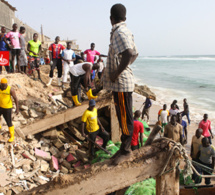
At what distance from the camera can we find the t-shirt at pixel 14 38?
854 centimetres

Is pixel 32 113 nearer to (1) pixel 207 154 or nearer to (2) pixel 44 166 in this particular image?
(2) pixel 44 166

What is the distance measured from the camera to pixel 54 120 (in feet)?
21.3

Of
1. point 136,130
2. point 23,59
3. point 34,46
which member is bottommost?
point 136,130

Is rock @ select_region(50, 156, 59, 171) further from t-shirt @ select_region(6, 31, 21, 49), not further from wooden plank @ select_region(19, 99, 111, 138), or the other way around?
t-shirt @ select_region(6, 31, 21, 49)

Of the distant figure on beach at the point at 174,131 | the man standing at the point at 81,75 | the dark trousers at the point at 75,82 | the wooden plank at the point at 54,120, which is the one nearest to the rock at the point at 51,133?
the wooden plank at the point at 54,120

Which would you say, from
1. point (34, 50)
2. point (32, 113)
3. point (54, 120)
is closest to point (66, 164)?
point (54, 120)

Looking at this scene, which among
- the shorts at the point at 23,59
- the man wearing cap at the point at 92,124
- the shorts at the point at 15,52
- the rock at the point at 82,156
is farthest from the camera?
the shorts at the point at 23,59

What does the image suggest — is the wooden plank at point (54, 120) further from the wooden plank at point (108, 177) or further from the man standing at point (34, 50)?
the man standing at point (34, 50)

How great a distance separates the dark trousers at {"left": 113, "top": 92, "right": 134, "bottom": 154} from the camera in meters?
2.64

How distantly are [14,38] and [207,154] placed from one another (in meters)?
7.85

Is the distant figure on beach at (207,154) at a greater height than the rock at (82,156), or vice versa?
A: the distant figure on beach at (207,154)

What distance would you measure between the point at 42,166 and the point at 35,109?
2488mm

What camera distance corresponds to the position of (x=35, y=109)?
24.6 ft

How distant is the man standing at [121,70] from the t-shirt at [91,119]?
3.16m
